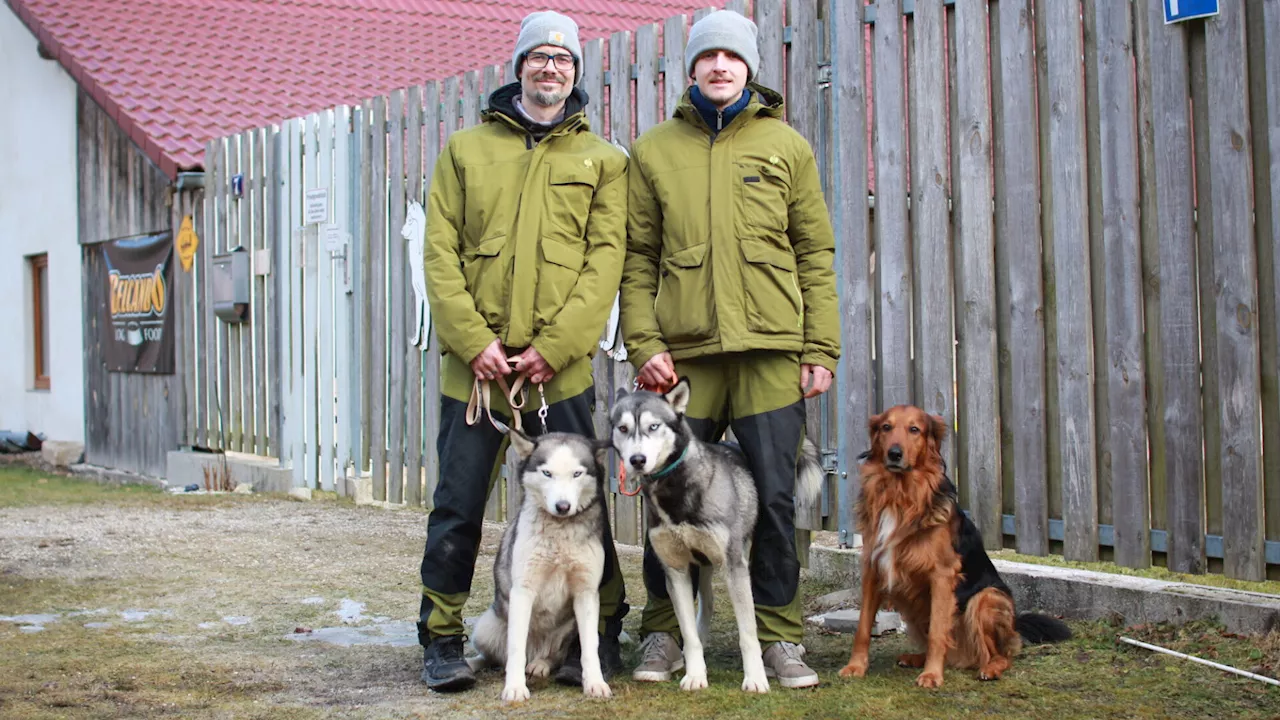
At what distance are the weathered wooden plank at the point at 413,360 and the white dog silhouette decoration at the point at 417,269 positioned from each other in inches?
1.2

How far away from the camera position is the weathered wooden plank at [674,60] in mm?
6891

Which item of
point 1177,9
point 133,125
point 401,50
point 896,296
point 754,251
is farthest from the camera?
point 401,50

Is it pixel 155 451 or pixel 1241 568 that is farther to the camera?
pixel 155 451

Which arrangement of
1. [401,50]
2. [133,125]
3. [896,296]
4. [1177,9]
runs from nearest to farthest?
1. [1177,9]
2. [896,296]
3. [133,125]
4. [401,50]

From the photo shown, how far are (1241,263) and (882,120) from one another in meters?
1.78

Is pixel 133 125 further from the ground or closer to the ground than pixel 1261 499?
further from the ground

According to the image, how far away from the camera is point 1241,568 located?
4.64 meters

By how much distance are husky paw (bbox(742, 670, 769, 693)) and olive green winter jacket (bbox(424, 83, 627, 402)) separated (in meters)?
1.19

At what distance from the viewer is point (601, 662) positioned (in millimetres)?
4496

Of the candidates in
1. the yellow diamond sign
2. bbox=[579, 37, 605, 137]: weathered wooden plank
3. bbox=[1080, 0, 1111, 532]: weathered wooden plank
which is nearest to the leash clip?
bbox=[1080, 0, 1111, 532]: weathered wooden plank

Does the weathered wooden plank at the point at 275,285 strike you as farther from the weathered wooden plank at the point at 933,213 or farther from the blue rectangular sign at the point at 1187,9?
the blue rectangular sign at the point at 1187,9

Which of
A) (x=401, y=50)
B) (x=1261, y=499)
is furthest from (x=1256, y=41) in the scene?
(x=401, y=50)

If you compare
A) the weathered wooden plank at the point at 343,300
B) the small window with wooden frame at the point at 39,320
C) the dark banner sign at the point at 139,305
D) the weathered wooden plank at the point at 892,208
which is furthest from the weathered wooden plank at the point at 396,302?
the small window with wooden frame at the point at 39,320

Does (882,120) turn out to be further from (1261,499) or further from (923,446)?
(1261,499)
